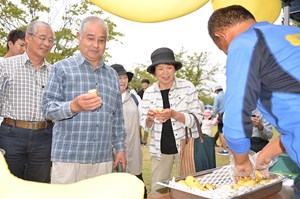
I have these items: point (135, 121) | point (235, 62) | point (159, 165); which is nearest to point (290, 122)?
point (235, 62)

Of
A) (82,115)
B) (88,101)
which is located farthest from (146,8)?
(82,115)

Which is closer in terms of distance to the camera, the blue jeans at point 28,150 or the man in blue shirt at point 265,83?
the man in blue shirt at point 265,83

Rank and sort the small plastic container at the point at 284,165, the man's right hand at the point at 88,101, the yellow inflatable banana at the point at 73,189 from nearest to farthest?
the yellow inflatable banana at the point at 73,189 < the man's right hand at the point at 88,101 < the small plastic container at the point at 284,165

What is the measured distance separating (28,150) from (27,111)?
344 millimetres

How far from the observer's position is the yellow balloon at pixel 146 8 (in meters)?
1.71

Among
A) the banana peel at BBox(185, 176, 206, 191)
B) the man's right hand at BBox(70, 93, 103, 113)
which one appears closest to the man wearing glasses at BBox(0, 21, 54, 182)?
the man's right hand at BBox(70, 93, 103, 113)

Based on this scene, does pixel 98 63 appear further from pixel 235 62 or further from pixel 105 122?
pixel 235 62

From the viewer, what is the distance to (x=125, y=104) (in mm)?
3934

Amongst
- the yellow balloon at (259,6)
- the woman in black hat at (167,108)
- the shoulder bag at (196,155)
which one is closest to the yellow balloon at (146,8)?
the yellow balloon at (259,6)

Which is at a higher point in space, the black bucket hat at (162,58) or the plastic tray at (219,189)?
the black bucket hat at (162,58)

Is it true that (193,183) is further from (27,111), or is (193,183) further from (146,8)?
(27,111)

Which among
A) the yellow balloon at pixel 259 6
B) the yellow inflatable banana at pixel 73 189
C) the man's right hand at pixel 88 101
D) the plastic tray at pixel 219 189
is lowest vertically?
the plastic tray at pixel 219 189

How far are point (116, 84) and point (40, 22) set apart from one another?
1.01m

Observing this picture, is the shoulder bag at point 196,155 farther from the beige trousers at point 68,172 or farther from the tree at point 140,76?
the tree at point 140,76
